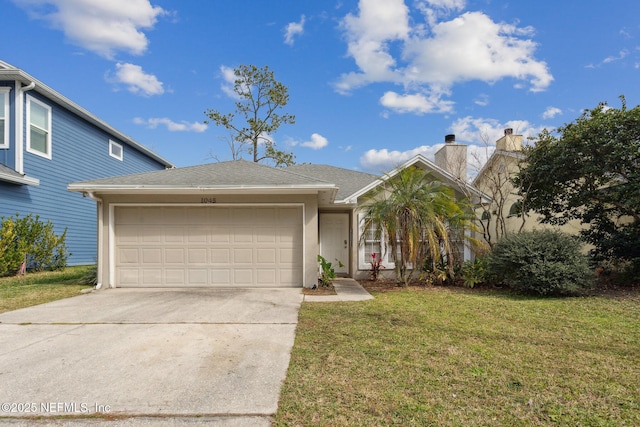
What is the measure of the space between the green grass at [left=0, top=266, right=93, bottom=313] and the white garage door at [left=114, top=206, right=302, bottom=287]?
132cm

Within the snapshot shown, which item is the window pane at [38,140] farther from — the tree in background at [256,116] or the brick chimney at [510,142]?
the brick chimney at [510,142]

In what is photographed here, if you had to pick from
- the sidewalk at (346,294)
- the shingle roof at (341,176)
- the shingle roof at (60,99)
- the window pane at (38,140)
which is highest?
the shingle roof at (60,99)

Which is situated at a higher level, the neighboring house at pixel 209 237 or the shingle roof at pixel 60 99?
the shingle roof at pixel 60 99

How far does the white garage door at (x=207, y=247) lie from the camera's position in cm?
889

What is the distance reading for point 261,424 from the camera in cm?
263

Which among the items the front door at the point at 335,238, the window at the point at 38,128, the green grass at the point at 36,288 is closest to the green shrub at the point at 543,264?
the front door at the point at 335,238

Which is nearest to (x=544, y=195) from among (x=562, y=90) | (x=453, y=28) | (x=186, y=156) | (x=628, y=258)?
(x=628, y=258)

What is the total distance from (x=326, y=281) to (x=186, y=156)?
1940cm

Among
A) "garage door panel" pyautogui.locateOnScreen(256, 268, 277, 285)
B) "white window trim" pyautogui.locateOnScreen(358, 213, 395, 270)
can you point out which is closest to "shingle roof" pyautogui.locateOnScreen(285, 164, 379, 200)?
"white window trim" pyautogui.locateOnScreen(358, 213, 395, 270)

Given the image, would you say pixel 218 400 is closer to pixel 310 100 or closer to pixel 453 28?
pixel 453 28

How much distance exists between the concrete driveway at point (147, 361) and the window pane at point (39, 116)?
8119 millimetres

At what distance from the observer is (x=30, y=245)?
11.1 meters

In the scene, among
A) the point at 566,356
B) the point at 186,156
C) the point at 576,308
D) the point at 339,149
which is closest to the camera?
the point at 566,356

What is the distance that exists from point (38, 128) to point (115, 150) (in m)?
4.63
